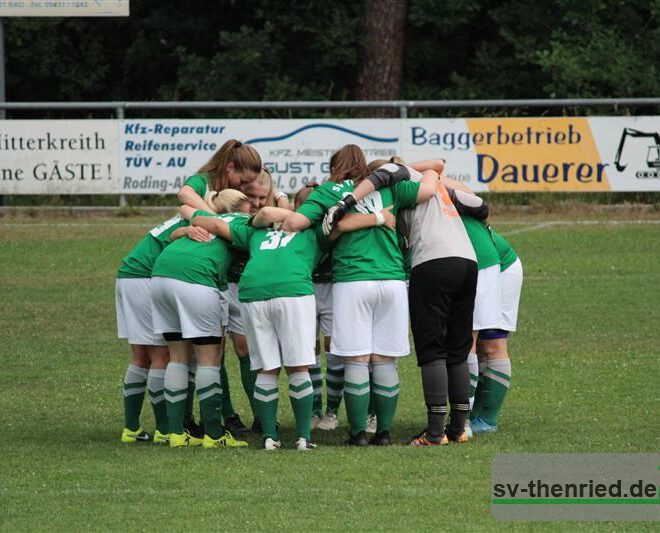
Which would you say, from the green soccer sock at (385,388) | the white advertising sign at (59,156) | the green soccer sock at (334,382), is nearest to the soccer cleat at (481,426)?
the green soccer sock at (385,388)

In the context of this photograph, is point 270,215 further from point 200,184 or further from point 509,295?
point 509,295

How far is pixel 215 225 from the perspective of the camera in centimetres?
840

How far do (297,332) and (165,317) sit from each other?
88 centimetres

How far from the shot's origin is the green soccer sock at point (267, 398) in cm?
822

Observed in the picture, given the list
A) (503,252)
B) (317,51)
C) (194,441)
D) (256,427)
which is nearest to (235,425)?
(256,427)

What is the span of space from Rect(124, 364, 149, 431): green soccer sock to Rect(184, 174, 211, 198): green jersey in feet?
3.81

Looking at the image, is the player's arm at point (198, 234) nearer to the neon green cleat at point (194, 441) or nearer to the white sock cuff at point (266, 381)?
the white sock cuff at point (266, 381)

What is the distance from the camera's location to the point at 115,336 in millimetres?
13414

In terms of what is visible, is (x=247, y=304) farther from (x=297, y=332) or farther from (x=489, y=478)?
(x=489, y=478)

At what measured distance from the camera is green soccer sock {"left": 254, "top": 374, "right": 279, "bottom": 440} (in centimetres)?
822

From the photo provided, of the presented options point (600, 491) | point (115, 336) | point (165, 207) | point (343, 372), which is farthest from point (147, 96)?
point (600, 491)

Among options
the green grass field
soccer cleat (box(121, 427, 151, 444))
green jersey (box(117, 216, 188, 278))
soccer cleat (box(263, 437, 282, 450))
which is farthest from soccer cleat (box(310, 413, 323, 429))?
green jersey (box(117, 216, 188, 278))

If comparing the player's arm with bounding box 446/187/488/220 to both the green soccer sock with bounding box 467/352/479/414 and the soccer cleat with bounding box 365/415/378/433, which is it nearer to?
the green soccer sock with bounding box 467/352/479/414

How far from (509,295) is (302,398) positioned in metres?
1.71
